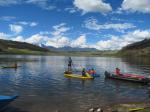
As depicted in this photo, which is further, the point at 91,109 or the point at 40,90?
the point at 40,90

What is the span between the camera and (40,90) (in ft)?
152

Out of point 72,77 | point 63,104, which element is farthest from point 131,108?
point 72,77

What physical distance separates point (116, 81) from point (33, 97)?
2883 centimetres

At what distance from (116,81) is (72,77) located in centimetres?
1148

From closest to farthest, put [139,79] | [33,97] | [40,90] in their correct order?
1. [33,97]
2. [40,90]
3. [139,79]

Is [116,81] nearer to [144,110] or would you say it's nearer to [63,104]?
[63,104]

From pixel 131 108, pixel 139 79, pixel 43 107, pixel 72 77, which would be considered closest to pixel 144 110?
pixel 131 108

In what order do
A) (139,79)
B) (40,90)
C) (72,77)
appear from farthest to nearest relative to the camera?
(72,77) → (139,79) → (40,90)

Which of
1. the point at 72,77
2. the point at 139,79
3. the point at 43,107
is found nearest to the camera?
the point at 43,107

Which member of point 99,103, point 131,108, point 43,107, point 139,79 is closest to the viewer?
point 131,108

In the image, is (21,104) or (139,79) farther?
(139,79)

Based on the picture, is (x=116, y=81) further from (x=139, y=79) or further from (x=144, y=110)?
(x=144, y=110)

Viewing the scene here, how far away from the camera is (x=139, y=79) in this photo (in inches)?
2344

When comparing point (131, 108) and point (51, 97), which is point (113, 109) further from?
point (51, 97)
